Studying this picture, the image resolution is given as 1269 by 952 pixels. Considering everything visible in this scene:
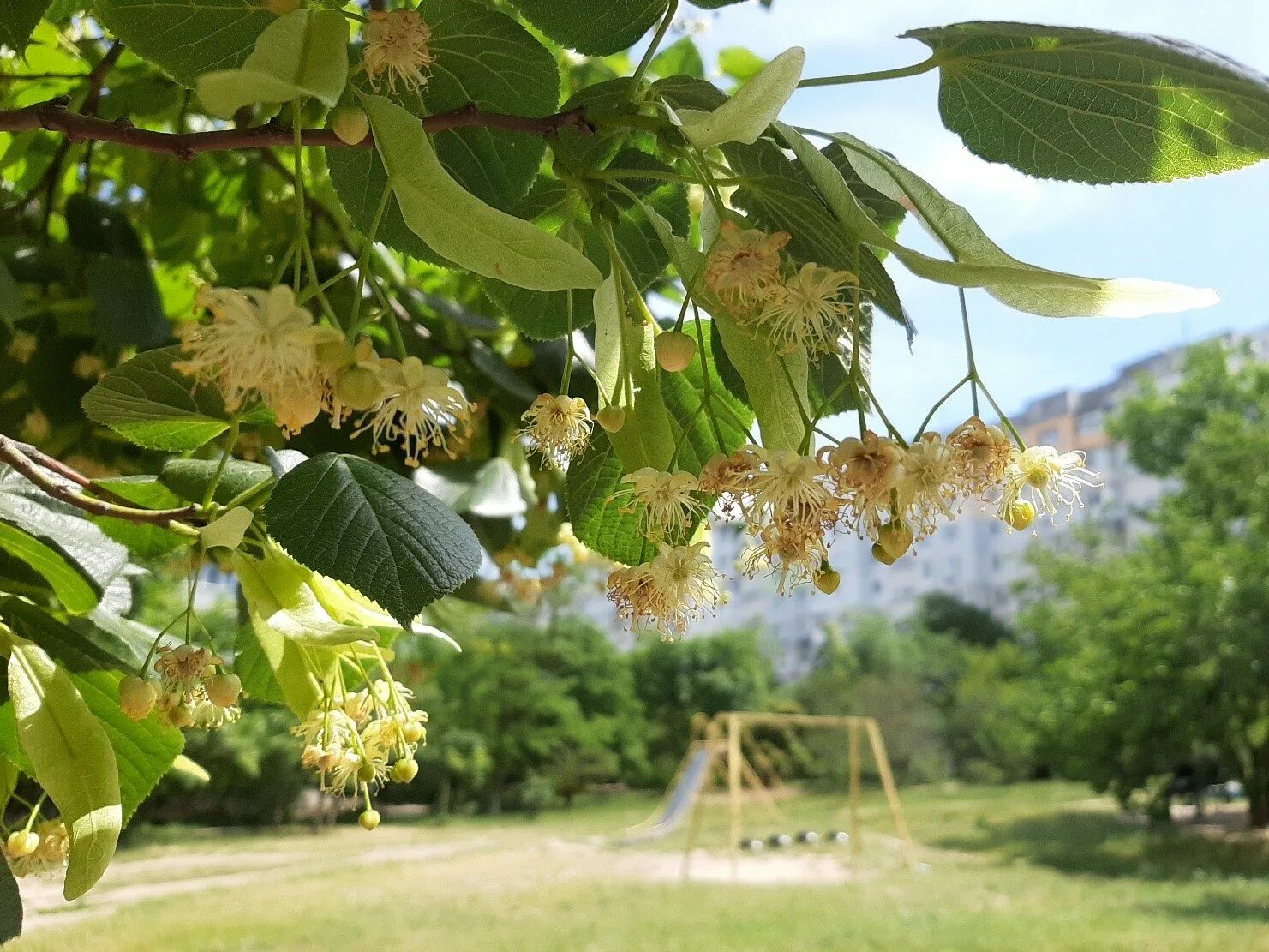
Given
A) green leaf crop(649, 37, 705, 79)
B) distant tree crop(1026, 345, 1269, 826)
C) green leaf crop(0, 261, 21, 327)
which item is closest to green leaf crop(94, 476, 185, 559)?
green leaf crop(0, 261, 21, 327)

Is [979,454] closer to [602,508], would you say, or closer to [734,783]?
[602,508]

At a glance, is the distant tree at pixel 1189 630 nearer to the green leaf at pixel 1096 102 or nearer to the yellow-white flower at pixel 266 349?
the green leaf at pixel 1096 102

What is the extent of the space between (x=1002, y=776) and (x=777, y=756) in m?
2.70

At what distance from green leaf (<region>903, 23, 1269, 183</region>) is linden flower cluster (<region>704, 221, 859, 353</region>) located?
0.11 meters

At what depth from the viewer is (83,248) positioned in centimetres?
103

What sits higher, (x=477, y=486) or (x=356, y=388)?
(x=477, y=486)

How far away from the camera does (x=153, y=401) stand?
46 cm

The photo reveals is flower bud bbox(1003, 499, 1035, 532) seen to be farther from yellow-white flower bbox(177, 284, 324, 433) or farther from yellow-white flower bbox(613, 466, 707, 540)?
yellow-white flower bbox(177, 284, 324, 433)

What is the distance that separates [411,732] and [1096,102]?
39 centimetres

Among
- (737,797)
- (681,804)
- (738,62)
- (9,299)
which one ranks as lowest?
(681,804)

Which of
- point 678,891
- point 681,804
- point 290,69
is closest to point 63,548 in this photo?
point 290,69

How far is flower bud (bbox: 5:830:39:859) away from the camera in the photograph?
1.91 feet

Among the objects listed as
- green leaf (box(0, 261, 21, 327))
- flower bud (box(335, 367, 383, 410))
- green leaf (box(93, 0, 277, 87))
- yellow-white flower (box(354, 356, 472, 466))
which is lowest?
flower bud (box(335, 367, 383, 410))

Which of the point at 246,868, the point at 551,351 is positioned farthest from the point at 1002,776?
the point at 551,351
